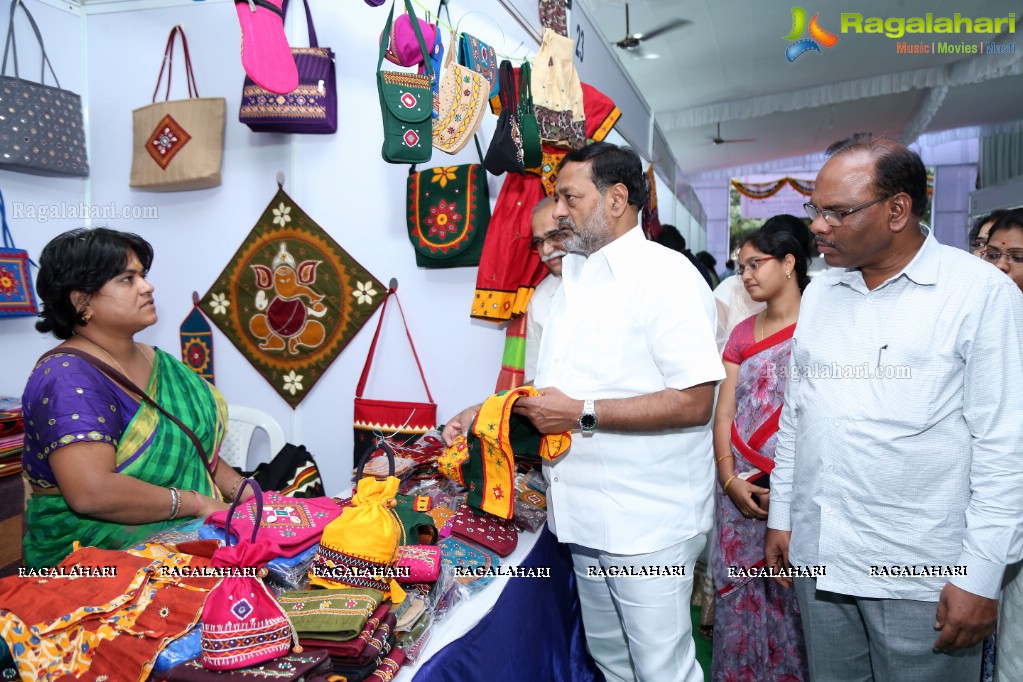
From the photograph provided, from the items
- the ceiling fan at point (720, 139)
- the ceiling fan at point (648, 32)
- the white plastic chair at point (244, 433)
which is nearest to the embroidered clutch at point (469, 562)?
the white plastic chair at point (244, 433)

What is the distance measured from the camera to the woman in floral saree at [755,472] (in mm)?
2268

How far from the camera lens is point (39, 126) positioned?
2.77 metres

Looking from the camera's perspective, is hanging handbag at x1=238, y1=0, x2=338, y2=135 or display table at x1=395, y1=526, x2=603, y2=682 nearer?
display table at x1=395, y1=526, x2=603, y2=682

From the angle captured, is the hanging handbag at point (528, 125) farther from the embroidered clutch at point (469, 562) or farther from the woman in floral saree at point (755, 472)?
the embroidered clutch at point (469, 562)

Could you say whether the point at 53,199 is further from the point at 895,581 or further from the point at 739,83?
the point at 739,83

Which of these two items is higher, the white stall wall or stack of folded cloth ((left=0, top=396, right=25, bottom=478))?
the white stall wall

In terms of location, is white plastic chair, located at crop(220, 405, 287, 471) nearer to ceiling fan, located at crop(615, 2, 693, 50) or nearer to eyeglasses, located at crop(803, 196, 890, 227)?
eyeglasses, located at crop(803, 196, 890, 227)

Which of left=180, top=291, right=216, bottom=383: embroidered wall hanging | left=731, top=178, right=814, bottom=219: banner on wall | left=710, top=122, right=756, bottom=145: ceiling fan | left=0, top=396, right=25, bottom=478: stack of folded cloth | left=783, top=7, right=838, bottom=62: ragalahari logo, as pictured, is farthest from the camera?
left=710, top=122, right=756, bottom=145: ceiling fan

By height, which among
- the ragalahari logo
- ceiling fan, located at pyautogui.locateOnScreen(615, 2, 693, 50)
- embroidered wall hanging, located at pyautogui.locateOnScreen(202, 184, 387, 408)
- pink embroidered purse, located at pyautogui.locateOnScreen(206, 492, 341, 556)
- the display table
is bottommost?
the display table

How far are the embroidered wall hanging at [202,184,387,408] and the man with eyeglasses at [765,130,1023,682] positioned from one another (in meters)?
1.96

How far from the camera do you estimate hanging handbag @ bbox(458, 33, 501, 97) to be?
2320mm

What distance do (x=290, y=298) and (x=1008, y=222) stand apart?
283 cm

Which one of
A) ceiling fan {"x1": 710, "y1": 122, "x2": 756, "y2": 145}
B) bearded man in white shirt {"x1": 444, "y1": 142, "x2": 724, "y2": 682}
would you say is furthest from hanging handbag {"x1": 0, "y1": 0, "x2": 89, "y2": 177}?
ceiling fan {"x1": 710, "y1": 122, "x2": 756, "y2": 145}

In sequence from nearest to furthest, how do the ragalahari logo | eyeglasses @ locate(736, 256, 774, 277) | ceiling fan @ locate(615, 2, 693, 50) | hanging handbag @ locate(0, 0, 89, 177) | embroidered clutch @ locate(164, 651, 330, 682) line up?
1. embroidered clutch @ locate(164, 651, 330, 682)
2. eyeglasses @ locate(736, 256, 774, 277)
3. hanging handbag @ locate(0, 0, 89, 177)
4. ceiling fan @ locate(615, 2, 693, 50)
5. the ragalahari logo
